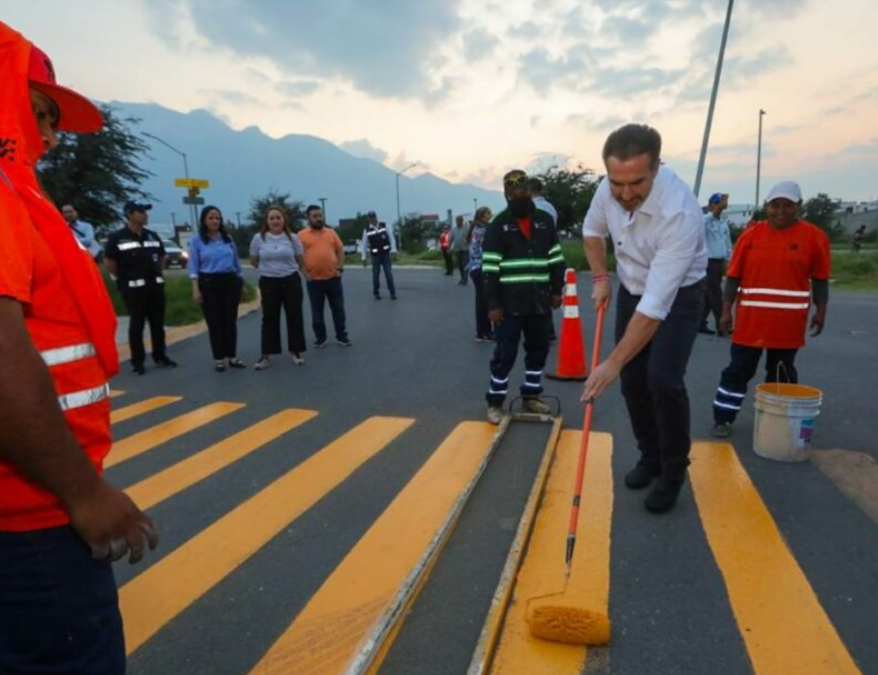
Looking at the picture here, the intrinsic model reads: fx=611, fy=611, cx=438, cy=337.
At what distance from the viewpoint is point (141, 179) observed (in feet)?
61.4

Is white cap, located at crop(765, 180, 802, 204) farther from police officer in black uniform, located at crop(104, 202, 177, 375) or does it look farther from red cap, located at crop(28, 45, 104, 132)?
police officer in black uniform, located at crop(104, 202, 177, 375)

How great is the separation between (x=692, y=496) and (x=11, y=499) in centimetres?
364

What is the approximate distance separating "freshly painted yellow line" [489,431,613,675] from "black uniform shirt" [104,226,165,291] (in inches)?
225

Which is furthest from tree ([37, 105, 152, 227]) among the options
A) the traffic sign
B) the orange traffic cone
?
the orange traffic cone

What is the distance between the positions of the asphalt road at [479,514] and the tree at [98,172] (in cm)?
1135

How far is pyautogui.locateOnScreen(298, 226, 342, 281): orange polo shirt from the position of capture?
341 inches

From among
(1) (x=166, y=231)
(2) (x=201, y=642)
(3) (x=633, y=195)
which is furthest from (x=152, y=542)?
(1) (x=166, y=231)

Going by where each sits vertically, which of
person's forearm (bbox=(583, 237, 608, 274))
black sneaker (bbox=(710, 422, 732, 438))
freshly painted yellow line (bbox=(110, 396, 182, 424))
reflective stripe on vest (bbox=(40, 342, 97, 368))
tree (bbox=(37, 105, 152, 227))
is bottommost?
freshly painted yellow line (bbox=(110, 396, 182, 424))

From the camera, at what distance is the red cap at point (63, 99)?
4.73 ft

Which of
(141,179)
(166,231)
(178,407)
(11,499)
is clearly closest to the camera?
(11,499)

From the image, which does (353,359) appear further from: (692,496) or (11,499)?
(11,499)

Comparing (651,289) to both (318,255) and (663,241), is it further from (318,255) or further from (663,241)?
(318,255)

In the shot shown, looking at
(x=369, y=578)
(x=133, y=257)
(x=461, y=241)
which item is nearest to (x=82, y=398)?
(x=369, y=578)

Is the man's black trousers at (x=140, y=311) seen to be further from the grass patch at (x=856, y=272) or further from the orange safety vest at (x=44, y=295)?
the grass patch at (x=856, y=272)
